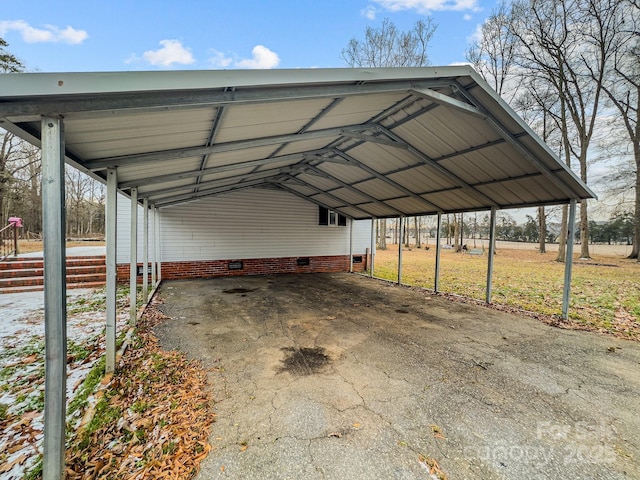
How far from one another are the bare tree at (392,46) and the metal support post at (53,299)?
15.5 metres

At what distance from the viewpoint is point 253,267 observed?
1084 centimetres

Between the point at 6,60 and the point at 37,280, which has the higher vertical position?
the point at 6,60

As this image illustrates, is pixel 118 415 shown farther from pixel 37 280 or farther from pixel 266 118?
pixel 37 280

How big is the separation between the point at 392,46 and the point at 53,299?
56.5ft

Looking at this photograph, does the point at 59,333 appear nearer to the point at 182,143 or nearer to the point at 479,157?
the point at 182,143

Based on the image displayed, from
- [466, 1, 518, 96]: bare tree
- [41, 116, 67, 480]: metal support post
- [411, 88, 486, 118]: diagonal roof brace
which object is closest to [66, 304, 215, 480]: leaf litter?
[41, 116, 67, 480]: metal support post

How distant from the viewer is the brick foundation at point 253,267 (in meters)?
9.59

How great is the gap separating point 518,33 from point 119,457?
61.3 feet

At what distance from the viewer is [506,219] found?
32.3 metres

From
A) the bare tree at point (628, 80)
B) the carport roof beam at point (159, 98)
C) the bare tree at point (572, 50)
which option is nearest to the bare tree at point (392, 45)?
the bare tree at point (572, 50)

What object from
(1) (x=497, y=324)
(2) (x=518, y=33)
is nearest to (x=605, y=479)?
(1) (x=497, y=324)

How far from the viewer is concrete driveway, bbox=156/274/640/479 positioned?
203 centimetres

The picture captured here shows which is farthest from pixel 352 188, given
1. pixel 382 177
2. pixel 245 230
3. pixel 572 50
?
pixel 572 50

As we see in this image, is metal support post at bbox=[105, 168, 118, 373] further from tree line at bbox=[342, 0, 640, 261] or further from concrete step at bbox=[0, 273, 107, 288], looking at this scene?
tree line at bbox=[342, 0, 640, 261]
